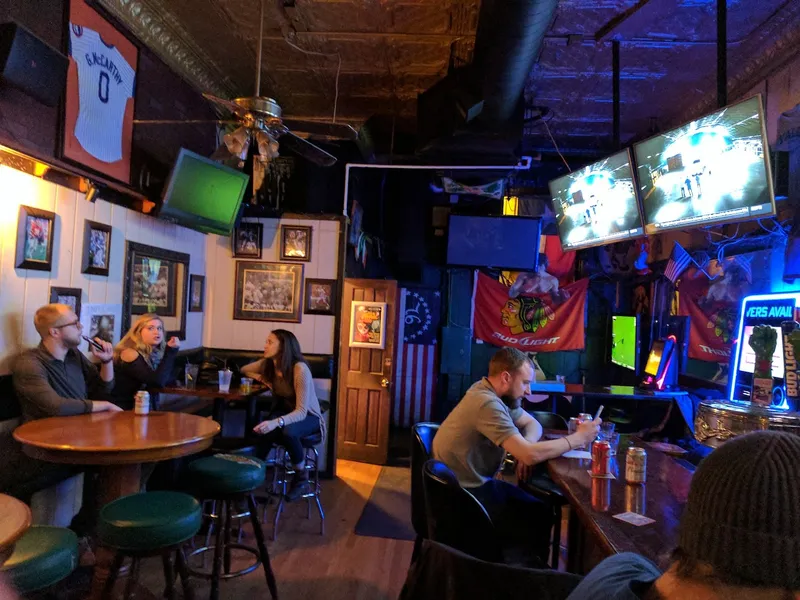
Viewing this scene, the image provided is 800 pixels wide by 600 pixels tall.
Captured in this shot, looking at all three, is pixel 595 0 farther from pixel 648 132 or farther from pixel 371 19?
pixel 648 132

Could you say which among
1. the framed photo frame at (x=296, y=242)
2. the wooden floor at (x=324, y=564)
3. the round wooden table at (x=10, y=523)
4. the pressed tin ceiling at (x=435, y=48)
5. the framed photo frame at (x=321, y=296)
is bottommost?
the wooden floor at (x=324, y=564)

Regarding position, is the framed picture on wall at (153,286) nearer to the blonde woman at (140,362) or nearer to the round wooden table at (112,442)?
the blonde woman at (140,362)

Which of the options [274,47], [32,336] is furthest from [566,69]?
[32,336]

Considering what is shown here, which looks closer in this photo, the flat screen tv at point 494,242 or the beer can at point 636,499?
the beer can at point 636,499

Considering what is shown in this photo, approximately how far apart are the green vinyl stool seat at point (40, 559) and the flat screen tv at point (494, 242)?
17.5ft

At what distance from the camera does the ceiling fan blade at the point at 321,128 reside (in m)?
3.43

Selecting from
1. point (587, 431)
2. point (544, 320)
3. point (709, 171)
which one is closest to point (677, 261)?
point (544, 320)

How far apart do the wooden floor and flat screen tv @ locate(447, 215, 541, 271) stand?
336 centimetres

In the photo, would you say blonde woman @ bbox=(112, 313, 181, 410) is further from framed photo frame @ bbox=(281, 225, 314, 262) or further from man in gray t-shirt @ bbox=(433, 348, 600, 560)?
man in gray t-shirt @ bbox=(433, 348, 600, 560)

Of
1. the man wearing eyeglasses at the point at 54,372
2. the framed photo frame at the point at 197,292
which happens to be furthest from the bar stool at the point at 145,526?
the framed photo frame at the point at 197,292

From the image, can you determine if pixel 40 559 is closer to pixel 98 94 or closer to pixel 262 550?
pixel 262 550

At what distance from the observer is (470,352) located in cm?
831

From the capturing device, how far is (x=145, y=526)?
2.28 m

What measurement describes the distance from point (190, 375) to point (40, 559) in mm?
2716
